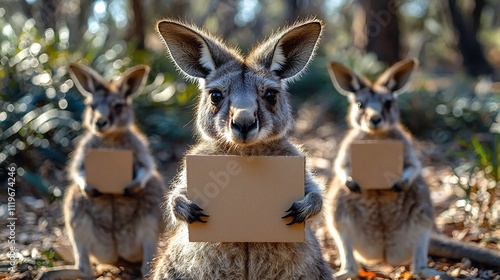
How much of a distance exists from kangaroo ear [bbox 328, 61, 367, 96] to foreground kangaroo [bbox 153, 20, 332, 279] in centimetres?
227

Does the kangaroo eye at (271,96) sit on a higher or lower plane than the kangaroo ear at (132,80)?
lower

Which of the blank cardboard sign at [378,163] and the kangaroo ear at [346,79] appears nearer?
the blank cardboard sign at [378,163]

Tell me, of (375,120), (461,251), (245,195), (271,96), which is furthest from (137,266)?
(461,251)

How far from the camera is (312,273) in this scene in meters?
3.70

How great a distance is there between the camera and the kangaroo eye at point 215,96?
359cm

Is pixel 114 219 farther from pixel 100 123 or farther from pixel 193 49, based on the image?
pixel 193 49

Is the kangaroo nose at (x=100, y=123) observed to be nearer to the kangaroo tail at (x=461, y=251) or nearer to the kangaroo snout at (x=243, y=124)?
the kangaroo snout at (x=243, y=124)

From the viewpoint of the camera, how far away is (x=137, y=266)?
216 inches

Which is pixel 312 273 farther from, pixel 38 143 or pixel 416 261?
pixel 38 143

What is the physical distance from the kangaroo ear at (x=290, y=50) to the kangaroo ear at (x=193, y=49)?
20cm

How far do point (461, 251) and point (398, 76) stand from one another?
176 cm

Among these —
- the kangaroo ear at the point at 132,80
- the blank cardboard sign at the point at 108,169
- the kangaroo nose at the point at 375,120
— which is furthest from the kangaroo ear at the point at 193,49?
the kangaroo ear at the point at 132,80

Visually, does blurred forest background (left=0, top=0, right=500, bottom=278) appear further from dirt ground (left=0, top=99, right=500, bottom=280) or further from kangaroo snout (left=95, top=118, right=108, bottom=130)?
kangaroo snout (left=95, top=118, right=108, bottom=130)

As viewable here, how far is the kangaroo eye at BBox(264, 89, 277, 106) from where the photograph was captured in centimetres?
357
